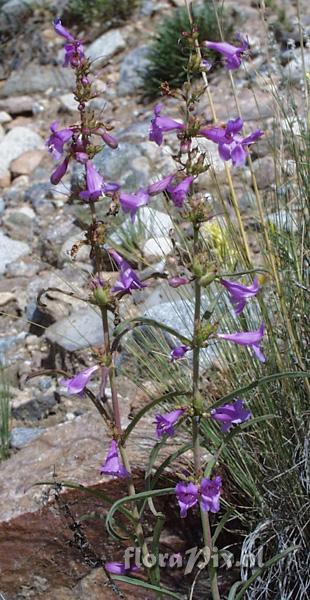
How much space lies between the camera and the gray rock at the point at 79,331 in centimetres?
326

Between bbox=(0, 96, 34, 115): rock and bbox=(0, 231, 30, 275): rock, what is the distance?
1.66m

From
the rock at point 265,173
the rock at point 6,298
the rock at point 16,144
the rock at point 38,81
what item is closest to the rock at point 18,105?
the rock at point 38,81

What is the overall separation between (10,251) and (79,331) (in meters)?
1.17

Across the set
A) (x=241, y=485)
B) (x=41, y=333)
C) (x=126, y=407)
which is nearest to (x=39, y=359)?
(x=41, y=333)

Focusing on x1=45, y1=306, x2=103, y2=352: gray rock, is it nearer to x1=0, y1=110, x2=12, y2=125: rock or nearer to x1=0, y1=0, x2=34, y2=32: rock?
x1=0, y1=110, x2=12, y2=125: rock

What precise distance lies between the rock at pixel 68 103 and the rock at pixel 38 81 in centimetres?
25

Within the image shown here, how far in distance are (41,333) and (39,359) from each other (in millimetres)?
177

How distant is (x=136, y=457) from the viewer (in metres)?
2.29

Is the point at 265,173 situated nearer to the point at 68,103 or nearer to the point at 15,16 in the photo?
the point at 68,103

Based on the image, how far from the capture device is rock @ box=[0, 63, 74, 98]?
6.03m

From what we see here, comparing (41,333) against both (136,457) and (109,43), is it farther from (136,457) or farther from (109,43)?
(109,43)

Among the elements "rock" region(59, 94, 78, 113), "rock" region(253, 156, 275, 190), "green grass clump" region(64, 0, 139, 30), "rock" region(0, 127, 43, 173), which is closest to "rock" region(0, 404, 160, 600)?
"rock" region(253, 156, 275, 190)

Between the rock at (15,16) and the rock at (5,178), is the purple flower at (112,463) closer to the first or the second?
the rock at (5,178)

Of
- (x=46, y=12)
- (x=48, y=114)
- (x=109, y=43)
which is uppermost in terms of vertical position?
(x=46, y=12)
